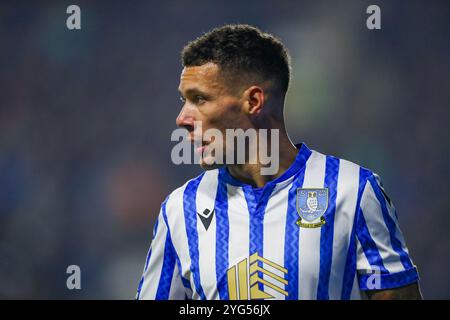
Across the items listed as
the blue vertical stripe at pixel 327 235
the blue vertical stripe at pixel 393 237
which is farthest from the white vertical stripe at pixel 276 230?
the blue vertical stripe at pixel 393 237

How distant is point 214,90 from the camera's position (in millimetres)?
2635

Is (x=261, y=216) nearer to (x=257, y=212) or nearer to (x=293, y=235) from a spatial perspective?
(x=257, y=212)

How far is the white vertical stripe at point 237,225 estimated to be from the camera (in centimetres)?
258

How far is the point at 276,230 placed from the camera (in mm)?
2590

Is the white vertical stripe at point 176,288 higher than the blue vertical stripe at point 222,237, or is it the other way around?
the blue vertical stripe at point 222,237

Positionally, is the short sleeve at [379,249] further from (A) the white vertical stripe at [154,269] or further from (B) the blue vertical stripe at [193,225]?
(A) the white vertical stripe at [154,269]

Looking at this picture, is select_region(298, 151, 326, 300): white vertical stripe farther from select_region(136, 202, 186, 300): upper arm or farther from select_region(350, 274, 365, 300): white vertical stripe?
select_region(136, 202, 186, 300): upper arm

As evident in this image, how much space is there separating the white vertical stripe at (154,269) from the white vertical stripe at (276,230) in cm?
40

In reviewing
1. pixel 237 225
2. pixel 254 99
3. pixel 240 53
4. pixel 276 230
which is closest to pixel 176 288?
pixel 237 225

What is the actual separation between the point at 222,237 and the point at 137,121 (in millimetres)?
3035

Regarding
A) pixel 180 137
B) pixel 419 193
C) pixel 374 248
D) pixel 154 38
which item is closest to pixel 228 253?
pixel 374 248

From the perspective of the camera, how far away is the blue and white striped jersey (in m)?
2.47

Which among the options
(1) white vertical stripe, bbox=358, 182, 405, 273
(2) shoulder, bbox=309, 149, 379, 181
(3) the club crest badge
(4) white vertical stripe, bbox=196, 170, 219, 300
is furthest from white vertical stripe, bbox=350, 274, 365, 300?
(4) white vertical stripe, bbox=196, 170, 219, 300

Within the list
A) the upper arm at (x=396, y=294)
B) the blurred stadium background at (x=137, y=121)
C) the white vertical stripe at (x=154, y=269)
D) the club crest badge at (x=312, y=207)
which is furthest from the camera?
the blurred stadium background at (x=137, y=121)
